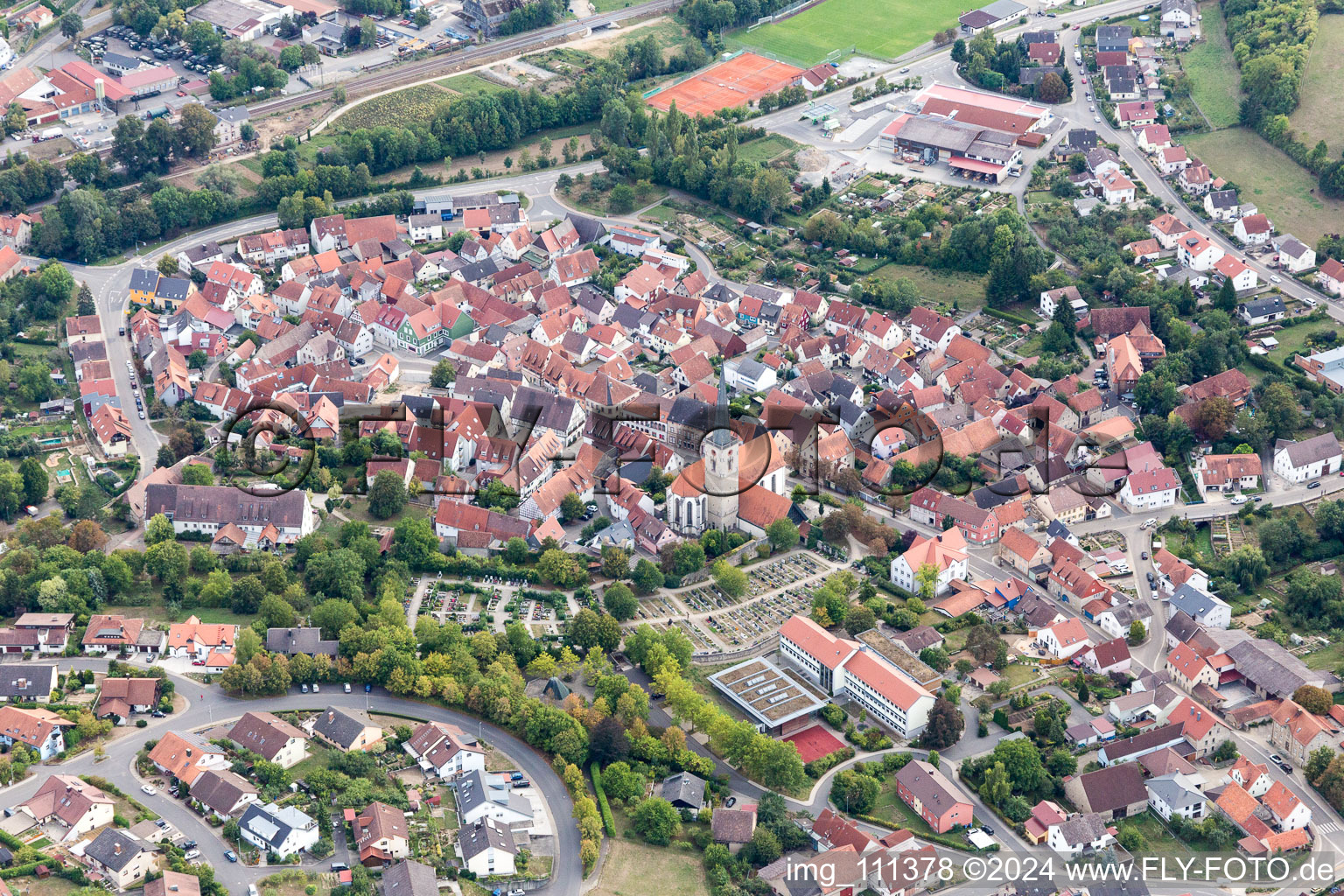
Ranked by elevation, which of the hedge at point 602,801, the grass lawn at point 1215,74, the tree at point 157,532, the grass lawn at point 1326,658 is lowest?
the grass lawn at point 1326,658

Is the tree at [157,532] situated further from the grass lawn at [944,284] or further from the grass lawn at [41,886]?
the grass lawn at [944,284]

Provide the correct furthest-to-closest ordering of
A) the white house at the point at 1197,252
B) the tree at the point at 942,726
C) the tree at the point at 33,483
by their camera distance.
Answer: the white house at the point at 1197,252, the tree at the point at 33,483, the tree at the point at 942,726

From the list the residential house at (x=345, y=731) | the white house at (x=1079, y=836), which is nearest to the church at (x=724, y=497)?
the residential house at (x=345, y=731)

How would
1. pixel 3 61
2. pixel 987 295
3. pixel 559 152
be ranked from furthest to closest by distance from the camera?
pixel 3 61, pixel 559 152, pixel 987 295

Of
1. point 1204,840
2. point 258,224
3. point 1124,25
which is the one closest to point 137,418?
point 258,224

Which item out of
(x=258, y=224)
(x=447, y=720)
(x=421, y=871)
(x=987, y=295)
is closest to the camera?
(x=421, y=871)

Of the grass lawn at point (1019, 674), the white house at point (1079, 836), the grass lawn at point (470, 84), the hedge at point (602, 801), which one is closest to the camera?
the white house at point (1079, 836)

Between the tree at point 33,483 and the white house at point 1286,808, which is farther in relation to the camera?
the tree at point 33,483

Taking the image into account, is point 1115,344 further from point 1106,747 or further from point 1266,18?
point 1266,18
